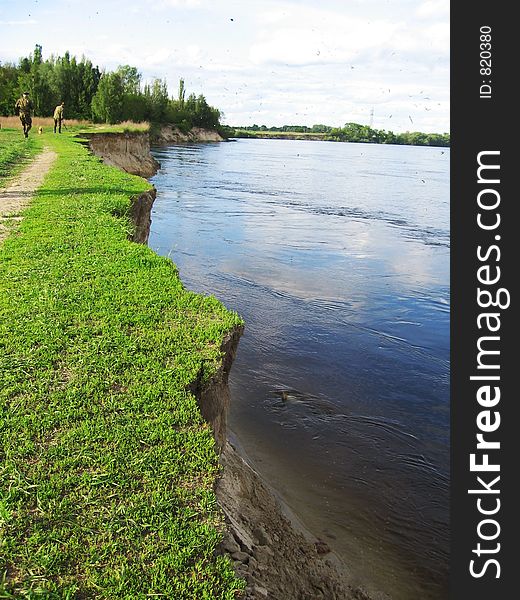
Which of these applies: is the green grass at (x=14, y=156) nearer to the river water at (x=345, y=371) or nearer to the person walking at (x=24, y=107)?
the person walking at (x=24, y=107)

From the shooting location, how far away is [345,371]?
36.2 feet

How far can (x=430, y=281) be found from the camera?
1895 centimetres

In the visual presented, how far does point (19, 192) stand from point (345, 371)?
9.98 metres

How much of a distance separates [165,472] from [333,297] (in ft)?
40.1

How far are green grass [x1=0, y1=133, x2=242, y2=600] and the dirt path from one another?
11.0 ft

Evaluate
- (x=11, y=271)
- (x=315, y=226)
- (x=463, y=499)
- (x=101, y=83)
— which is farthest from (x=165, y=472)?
(x=101, y=83)

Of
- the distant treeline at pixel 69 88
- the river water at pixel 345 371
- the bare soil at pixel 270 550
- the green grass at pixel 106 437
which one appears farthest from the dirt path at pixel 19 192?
the distant treeline at pixel 69 88

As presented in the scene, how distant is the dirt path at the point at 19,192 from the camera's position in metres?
11.5

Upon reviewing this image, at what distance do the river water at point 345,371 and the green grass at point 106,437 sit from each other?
2.43m

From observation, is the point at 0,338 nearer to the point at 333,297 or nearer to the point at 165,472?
the point at 165,472

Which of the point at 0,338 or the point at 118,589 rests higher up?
the point at 0,338

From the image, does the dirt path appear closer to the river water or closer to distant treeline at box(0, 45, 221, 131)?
the river water

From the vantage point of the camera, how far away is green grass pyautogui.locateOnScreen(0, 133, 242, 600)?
3449mm

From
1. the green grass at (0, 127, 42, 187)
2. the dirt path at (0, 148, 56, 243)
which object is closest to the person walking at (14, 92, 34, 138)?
the green grass at (0, 127, 42, 187)
